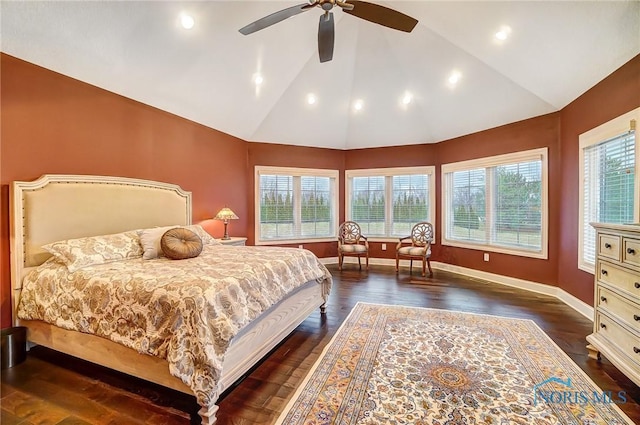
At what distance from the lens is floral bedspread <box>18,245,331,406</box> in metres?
1.65

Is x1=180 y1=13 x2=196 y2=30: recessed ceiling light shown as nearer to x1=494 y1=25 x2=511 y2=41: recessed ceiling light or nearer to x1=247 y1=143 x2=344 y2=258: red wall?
x1=247 y1=143 x2=344 y2=258: red wall

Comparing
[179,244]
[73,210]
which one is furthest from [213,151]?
[179,244]

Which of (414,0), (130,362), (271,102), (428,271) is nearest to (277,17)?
(414,0)

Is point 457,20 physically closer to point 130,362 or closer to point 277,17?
point 277,17

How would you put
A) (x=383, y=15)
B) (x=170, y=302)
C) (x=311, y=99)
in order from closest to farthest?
(x=170, y=302), (x=383, y=15), (x=311, y=99)

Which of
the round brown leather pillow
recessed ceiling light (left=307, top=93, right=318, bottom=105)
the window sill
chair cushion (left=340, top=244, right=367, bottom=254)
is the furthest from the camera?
chair cushion (left=340, top=244, right=367, bottom=254)

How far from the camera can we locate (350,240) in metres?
5.99

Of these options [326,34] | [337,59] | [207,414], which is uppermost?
[337,59]

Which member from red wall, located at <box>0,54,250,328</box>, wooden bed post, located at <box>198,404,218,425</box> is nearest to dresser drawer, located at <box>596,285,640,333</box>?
wooden bed post, located at <box>198,404,218,425</box>

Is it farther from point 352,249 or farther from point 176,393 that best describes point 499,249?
point 176,393

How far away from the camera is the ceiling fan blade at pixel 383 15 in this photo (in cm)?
234

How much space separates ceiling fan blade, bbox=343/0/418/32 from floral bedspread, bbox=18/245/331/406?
2.30 meters

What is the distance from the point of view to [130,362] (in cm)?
192

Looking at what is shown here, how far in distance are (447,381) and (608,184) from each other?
2925 millimetres
